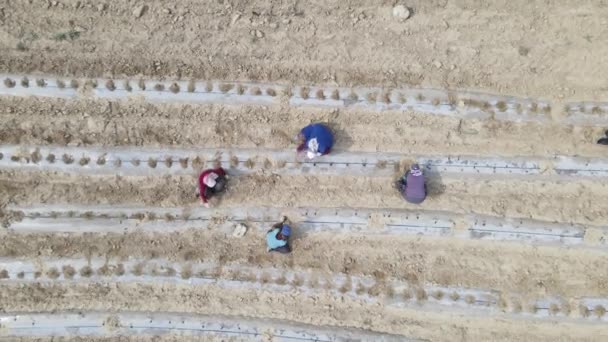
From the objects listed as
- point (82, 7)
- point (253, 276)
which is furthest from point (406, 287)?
point (82, 7)

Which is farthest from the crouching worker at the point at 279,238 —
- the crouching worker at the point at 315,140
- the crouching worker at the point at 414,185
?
the crouching worker at the point at 414,185

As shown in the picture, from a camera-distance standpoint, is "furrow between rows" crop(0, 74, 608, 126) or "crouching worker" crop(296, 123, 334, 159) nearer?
"crouching worker" crop(296, 123, 334, 159)

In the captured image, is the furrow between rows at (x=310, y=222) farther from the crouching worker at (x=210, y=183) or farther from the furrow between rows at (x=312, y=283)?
the furrow between rows at (x=312, y=283)

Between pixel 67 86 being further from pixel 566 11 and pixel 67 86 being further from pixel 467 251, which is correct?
pixel 566 11

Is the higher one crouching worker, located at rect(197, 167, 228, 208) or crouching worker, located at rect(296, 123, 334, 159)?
crouching worker, located at rect(296, 123, 334, 159)

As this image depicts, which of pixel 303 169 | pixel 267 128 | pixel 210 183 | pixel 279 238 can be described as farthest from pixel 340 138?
pixel 210 183

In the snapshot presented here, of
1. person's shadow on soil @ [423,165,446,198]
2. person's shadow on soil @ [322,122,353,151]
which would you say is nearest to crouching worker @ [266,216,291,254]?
person's shadow on soil @ [322,122,353,151]

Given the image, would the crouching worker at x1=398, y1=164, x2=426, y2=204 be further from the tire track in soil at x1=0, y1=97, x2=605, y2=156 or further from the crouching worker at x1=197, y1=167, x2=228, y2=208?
the crouching worker at x1=197, y1=167, x2=228, y2=208
